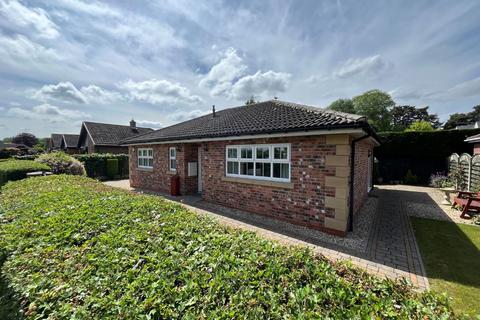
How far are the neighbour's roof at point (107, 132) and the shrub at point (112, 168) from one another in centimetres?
610

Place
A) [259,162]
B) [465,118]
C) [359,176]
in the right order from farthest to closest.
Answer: [465,118] → [359,176] → [259,162]

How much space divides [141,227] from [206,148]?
6.36 meters

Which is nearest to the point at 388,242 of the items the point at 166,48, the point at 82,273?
the point at 82,273

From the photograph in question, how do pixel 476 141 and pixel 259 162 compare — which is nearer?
pixel 259 162

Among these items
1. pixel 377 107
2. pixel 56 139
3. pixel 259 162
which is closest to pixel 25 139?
pixel 56 139

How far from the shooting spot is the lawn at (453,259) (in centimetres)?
349

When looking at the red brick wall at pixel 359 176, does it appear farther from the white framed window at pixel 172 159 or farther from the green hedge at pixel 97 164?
the green hedge at pixel 97 164

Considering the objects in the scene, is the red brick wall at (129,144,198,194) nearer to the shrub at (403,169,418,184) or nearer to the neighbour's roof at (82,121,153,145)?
the neighbour's roof at (82,121,153,145)

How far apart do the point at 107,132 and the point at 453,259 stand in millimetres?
32192

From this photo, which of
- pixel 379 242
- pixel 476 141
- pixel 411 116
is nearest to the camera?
pixel 379 242

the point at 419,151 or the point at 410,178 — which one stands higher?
the point at 419,151

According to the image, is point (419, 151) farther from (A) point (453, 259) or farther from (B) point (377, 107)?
(B) point (377, 107)

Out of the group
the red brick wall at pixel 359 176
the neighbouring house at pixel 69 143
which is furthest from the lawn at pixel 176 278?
the neighbouring house at pixel 69 143

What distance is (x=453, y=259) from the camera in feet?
15.2
